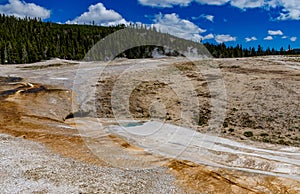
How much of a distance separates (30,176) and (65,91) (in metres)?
27.0

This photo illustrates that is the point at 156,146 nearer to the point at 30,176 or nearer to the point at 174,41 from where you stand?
the point at 30,176

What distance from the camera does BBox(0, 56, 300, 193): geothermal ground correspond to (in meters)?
14.8

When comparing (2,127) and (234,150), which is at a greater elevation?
(2,127)

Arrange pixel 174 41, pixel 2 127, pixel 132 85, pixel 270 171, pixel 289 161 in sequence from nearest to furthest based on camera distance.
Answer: pixel 270 171 < pixel 289 161 < pixel 2 127 < pixel 132 85 < pixel 174 41

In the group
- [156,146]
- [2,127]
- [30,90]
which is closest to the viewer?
[156,146]

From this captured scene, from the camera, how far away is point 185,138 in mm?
25531

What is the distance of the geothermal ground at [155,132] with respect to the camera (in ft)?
48.6

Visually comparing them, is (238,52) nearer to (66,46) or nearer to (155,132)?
(66,46)

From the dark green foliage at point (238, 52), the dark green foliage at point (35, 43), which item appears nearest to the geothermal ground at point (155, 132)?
the dark green foliage at point (35, 43)

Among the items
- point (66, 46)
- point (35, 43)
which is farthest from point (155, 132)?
point (66, 46)

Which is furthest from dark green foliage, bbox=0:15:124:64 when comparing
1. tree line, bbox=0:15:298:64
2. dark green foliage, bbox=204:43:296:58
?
dark green foliage, bbox=204:43:296:58

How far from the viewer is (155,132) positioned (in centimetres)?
2698

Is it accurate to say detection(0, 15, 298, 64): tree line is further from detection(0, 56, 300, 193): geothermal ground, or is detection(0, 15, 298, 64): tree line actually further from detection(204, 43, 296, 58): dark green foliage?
detection(0, 56, 300, 193): geothermal ground

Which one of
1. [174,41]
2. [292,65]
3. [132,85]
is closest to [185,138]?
[132,85]
